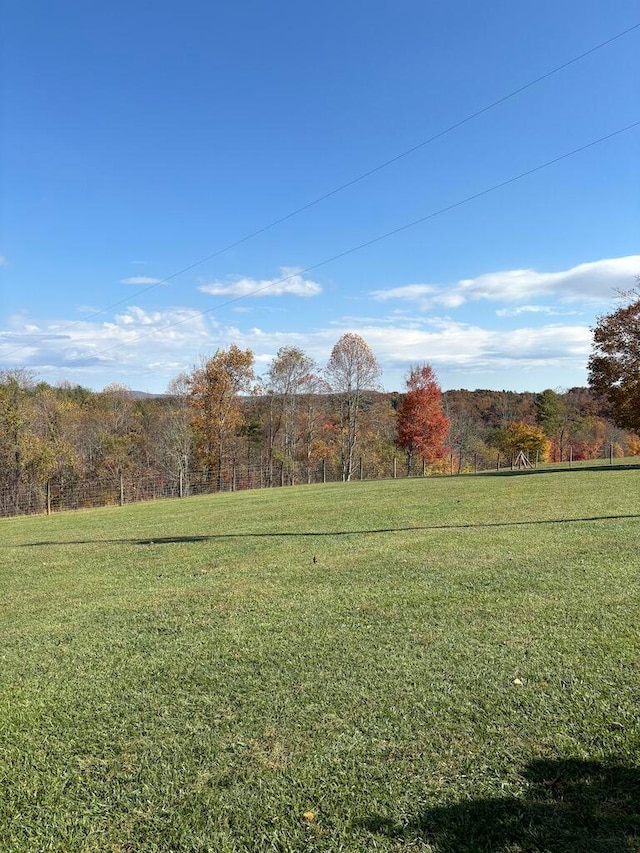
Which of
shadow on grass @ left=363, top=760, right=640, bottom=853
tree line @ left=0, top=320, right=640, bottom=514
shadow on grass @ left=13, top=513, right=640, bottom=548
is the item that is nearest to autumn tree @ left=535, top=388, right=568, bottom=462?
tree line @ left=0, top=320, right=640, bottom=514

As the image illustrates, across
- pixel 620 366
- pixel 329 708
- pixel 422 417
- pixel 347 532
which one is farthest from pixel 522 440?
pixel 329 708

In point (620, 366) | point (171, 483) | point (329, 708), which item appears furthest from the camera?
point (171, 483)

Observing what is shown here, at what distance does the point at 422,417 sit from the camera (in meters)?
36.1

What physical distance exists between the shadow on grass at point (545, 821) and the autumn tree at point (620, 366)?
996 inches

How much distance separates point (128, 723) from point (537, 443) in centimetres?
4105

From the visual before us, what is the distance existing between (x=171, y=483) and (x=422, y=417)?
1677 cm

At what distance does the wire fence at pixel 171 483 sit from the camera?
81.8 feet

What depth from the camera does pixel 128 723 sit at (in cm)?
299

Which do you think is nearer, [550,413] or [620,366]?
[620,366]

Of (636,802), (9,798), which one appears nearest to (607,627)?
(636,802)

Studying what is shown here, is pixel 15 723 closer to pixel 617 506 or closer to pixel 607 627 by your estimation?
pixel 607 627

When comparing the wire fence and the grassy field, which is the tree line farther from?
the grassy field

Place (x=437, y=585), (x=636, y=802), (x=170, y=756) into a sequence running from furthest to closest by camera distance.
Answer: (x=437, y=585) → (x=170, y=756) → (x=636, y=802)

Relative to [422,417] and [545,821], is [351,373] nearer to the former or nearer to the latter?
[422,417]
